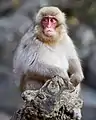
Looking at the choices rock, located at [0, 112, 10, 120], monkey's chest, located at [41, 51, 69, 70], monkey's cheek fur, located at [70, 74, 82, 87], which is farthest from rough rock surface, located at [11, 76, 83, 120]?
rock, located at [0, 112, 10, 120]

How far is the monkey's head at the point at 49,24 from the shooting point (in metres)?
3.71

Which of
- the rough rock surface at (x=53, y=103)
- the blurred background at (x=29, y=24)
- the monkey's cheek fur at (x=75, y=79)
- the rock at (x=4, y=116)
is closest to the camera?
the rough rock surface at (x=53, y=103)

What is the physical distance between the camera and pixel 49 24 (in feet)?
12.2

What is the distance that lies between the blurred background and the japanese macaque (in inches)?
81.4

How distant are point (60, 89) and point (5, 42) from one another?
380 cm

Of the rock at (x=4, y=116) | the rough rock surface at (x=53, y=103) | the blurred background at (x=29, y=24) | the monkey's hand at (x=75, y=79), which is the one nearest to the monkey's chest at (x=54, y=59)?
the monkey's hand at (x=75, y=79)

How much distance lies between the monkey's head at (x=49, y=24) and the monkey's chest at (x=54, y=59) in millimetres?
90

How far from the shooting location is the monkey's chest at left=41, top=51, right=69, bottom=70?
385 cm

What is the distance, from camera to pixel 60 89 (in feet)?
8.10

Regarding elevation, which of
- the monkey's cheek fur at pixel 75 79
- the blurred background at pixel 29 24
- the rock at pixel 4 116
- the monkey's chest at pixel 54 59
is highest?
the blurred background at pixel 29 24

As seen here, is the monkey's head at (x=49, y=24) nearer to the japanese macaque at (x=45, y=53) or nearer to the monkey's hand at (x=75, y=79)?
the japanese macaque at (x=45, y=53)

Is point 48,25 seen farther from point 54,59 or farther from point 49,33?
point 54,59

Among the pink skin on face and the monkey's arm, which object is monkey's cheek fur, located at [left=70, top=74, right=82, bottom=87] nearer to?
the monkey's arm

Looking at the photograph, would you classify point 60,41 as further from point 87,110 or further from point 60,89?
point 87,110
